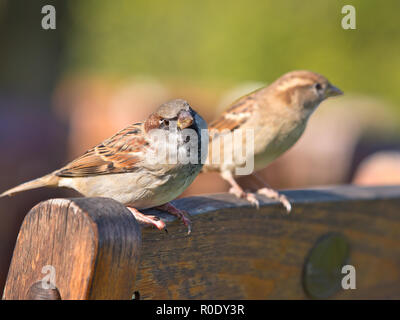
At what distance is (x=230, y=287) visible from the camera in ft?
4.85

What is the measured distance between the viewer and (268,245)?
160 cm

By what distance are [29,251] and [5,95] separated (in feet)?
22.2

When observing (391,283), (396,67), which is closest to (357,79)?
(396,67)

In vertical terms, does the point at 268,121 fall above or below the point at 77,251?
above

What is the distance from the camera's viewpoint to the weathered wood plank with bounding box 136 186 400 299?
1.29 metres

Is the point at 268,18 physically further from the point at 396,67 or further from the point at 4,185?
the point at 4,185

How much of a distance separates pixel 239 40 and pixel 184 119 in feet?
18.7

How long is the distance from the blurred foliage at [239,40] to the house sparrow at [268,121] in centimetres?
355

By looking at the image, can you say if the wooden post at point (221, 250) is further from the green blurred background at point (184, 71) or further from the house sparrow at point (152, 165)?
the green blurred background at point (184, 71)

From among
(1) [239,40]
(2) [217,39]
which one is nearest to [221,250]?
(1) [239,40]

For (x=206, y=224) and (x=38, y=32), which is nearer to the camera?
(x=206, y=224)

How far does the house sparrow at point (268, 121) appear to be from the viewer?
2.55 meters

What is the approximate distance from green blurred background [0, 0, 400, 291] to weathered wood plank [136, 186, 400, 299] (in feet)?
3.02

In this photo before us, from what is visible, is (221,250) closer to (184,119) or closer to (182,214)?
(182,214)
